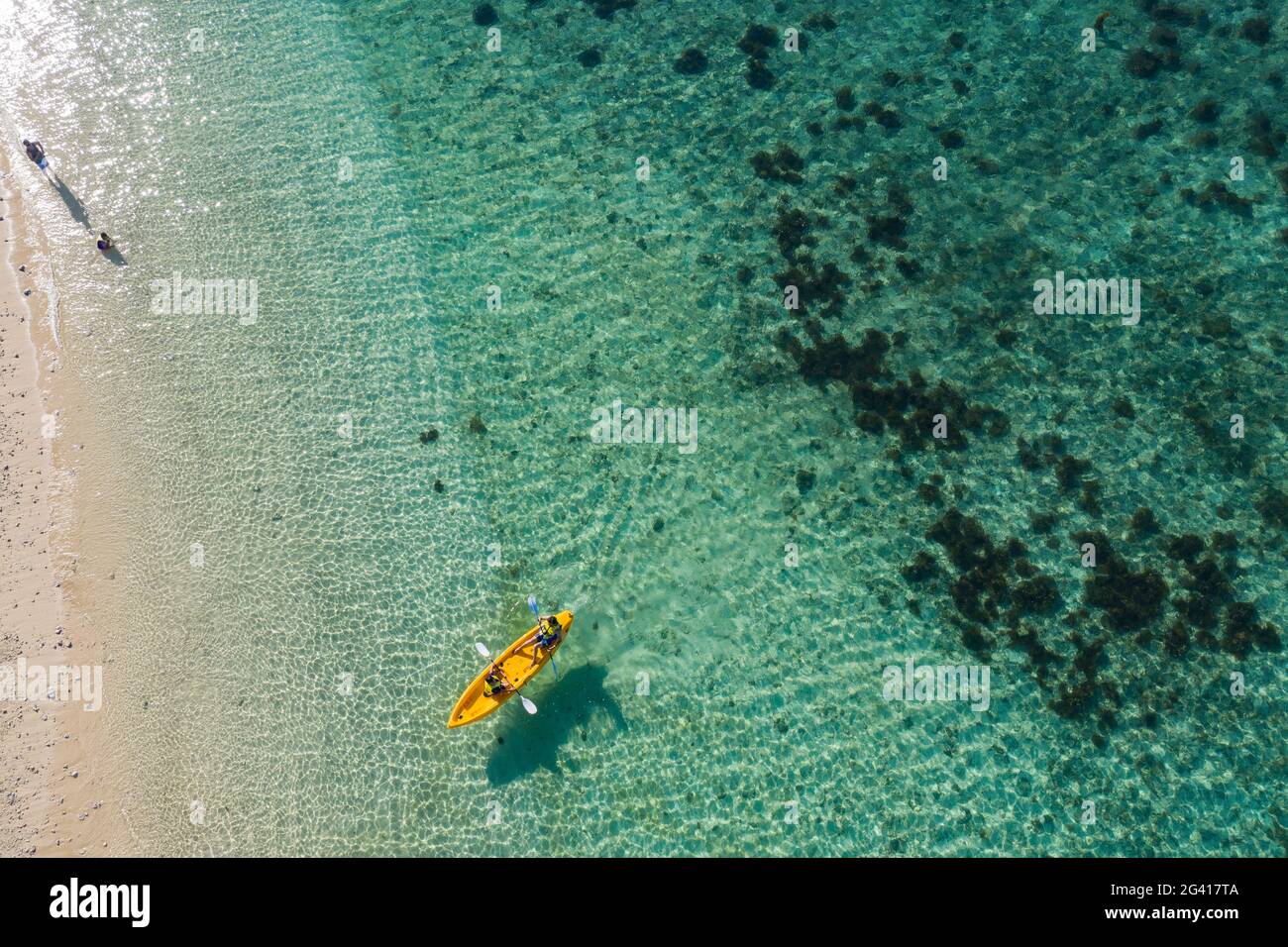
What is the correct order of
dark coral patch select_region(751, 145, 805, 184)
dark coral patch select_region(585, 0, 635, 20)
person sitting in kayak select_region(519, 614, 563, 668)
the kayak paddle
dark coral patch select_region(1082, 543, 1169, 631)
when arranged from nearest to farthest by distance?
1. the kayak paddle
2. person sitting in kayak select_region(519, 614, 563, 668)
3. dark coral patch select_region(1082, 543, 1169, 631)
4. dark coral patch select_region(751, 145, 805, 184)
5. dark coral patch select_region(585, 0, 635, 20)

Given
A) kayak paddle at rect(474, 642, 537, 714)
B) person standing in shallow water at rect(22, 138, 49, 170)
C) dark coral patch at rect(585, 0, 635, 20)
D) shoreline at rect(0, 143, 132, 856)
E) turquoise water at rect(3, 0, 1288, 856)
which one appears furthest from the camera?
dark coral patch at rect(585, 0, 635, 20)

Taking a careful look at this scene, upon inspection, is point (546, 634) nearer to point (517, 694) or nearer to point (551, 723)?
point (517, 694)

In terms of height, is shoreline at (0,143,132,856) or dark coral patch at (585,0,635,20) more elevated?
dark coral patch at (585,0,635,20)

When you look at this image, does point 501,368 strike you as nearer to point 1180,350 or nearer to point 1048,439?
point 1048,439

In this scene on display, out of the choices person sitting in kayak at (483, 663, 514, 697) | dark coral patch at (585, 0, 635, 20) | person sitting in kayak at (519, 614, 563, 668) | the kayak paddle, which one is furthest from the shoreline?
dark coral patch at (585, 0, 635, 20)

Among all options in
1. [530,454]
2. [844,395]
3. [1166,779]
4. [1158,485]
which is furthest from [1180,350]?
[530,454]

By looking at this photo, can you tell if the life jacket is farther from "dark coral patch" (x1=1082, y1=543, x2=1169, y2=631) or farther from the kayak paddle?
"dark coral patch" (x1=1082, y1=543, x2=1169, y2=631)

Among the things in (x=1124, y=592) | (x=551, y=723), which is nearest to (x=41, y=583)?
(x=551, y=723)
